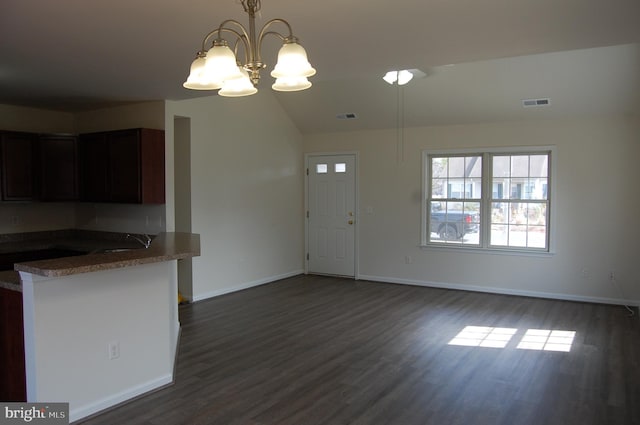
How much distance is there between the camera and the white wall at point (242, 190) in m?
5.94

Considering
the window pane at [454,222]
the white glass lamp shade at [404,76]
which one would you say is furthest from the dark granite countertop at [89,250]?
the window pane at [454,222]

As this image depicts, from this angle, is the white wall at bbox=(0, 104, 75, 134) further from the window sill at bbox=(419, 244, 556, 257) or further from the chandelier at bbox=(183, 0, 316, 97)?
the window sill at bbox=(419, 244, 556, 257)

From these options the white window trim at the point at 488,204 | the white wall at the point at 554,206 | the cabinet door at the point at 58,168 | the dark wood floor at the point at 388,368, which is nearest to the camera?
the dark wood floor at the point at 388,368

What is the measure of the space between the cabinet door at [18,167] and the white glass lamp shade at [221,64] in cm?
423

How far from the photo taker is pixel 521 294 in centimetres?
636

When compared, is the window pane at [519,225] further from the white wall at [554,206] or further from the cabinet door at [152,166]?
the cabinet door at [152,166]

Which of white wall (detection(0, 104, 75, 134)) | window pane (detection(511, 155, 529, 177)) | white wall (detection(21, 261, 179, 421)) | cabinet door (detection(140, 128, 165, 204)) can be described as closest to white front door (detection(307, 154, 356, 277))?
window pane (detection(511, 155, 529, 177))

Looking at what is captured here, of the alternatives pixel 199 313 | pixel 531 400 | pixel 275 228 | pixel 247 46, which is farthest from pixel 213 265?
pixel 247 46

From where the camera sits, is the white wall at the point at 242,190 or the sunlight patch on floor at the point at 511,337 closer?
the sunlight patch on floor at the point at 511,337

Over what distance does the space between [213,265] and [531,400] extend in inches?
164

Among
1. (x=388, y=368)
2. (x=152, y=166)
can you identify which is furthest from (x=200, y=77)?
(x=152, y=166)

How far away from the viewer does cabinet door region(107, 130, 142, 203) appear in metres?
4.99

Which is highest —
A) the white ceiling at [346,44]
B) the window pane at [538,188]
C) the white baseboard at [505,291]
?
→ the white ceiling at [346,44]

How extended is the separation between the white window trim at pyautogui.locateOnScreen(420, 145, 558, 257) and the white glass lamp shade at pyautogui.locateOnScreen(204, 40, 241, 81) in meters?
5.37
